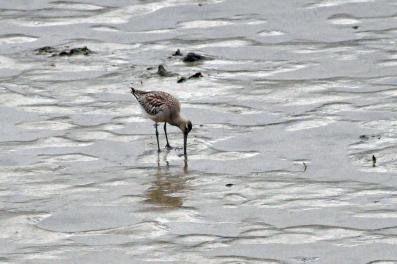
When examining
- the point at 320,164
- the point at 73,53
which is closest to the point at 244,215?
the point at 320,164

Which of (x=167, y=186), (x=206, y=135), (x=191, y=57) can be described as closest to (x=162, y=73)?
(x=191, y=57)

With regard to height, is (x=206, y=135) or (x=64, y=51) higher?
(x=64, y=51)

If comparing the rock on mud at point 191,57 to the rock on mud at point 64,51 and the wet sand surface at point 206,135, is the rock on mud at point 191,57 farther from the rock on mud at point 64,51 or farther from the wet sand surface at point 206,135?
the rock on mud at point 64,51

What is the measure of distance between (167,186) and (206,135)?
1.76m

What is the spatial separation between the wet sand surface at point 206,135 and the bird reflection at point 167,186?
0.07ft

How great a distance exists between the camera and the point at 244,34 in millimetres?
19328

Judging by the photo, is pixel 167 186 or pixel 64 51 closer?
pixel 167 186

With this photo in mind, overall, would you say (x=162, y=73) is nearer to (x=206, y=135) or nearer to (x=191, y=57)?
(x=191, y=57)

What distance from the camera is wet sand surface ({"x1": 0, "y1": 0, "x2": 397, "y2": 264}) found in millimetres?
11867

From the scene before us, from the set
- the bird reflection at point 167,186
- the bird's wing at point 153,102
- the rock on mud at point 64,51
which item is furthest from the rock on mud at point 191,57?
the bird reflection at point 167,186

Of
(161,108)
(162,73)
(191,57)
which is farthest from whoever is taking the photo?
(191,57)

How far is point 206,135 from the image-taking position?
15273 mm

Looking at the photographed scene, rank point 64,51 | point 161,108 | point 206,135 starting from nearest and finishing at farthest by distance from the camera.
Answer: point 206,135 → point 161,108 → point 64,51

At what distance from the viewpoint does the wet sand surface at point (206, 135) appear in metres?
11.9
